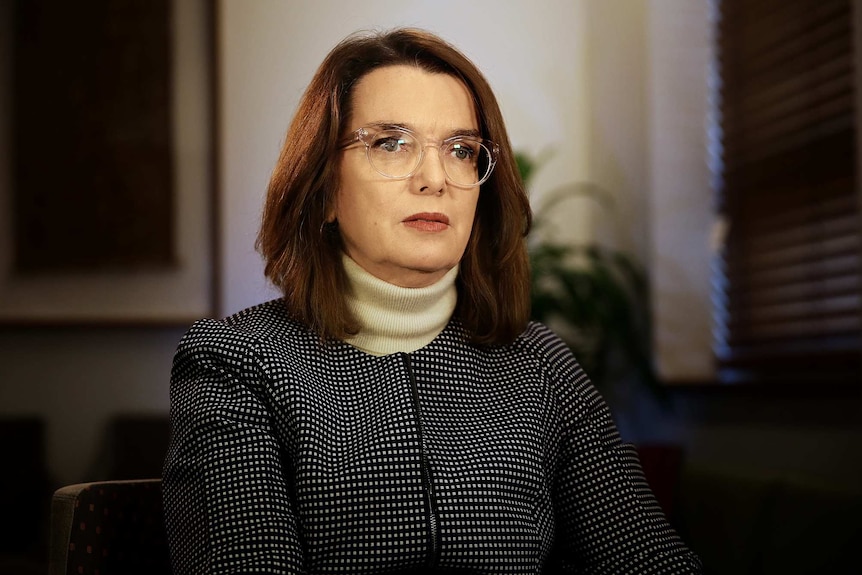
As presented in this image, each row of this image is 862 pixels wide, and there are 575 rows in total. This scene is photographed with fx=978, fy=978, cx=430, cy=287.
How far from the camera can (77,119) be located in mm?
2514

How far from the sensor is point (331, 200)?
1.33 meters

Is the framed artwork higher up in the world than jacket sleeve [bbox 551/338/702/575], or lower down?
higher up

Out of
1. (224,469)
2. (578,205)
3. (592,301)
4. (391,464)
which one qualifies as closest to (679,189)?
(578,205)

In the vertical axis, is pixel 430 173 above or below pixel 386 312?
above

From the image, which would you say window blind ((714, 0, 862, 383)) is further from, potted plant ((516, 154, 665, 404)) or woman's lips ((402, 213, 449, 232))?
woman's lips ((402, 213, 449, 232))

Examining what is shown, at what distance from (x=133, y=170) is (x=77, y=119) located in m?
0.19

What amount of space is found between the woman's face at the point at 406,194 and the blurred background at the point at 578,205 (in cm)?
81

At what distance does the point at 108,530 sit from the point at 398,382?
405 mm

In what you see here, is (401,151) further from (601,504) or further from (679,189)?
(679,189)

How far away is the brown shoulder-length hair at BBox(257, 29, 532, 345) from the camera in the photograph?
130 cm

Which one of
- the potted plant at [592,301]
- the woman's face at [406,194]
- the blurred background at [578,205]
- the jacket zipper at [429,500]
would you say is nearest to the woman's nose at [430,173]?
the woman's face at [406,194]

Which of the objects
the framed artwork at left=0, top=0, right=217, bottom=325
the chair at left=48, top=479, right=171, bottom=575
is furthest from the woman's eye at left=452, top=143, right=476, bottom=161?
the framed artwork at left=0, top=0, right=217, bottom=325

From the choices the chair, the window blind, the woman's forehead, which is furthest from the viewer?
the window blind

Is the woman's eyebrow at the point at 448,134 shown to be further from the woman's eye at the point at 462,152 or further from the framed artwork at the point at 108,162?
the framed artwork at the point at 108,162
